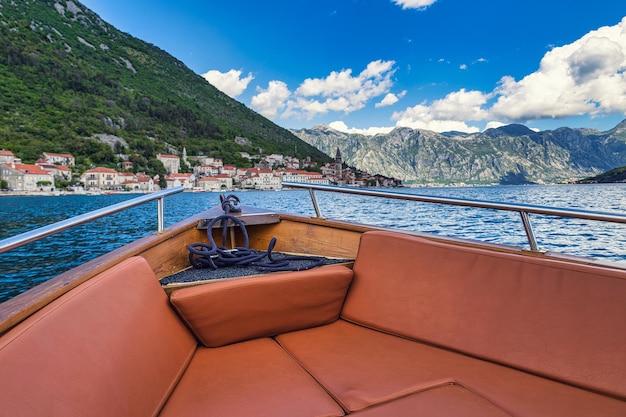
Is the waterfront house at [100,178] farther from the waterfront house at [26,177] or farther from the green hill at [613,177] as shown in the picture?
the green hill at [613,177]

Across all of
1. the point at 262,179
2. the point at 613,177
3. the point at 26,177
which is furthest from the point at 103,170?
the point at 613,177

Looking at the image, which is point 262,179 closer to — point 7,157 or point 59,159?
point 59,159

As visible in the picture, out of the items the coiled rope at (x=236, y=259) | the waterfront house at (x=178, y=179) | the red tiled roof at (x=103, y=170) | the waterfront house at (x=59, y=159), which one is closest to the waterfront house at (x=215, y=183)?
the waterfront house at (x=178, y=179)

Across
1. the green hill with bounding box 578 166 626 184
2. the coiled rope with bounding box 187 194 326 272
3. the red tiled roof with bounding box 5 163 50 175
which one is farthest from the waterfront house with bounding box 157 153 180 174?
the green hill with bounding box 578 166 626 184

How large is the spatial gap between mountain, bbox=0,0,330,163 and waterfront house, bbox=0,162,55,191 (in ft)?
9.02

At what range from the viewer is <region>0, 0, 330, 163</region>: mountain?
45.4 meters

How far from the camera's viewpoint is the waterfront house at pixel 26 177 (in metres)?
40.3

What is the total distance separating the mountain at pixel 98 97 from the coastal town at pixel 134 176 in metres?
2.36

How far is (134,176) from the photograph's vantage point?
46625mm

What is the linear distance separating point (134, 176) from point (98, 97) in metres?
18.8

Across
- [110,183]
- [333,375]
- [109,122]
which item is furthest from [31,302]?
[109,122]

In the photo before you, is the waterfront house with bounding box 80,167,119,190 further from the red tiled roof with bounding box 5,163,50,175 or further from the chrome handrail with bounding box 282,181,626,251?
the chrome handrail with bounding box 282,181,626,251

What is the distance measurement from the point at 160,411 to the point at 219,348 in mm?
439

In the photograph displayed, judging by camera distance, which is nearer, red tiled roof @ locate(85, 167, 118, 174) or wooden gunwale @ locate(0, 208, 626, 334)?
wooden gunwale @ locate(0, 208, 626, 334)
